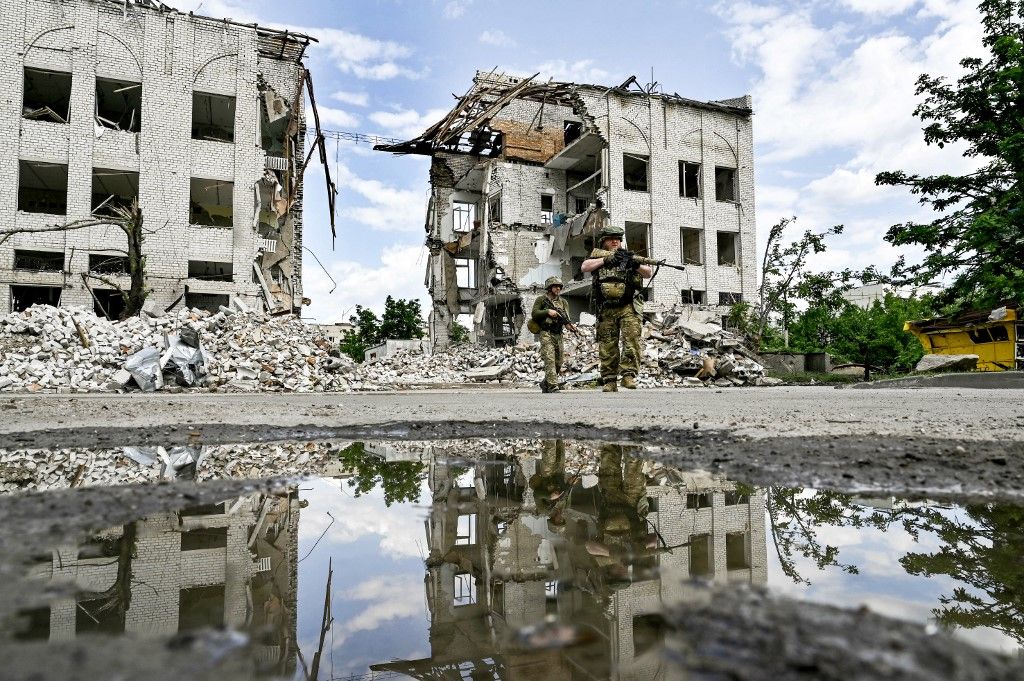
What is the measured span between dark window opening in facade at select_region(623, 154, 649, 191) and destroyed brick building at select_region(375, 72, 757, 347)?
0.18 ft

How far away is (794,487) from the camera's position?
197 cm

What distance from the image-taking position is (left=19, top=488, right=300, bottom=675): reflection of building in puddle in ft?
3.04

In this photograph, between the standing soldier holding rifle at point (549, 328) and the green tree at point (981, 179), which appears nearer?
the standing soldier holding rifle at point (549, 328)

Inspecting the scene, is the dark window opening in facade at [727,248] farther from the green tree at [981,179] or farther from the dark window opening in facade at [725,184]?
the green tree at [981,179]

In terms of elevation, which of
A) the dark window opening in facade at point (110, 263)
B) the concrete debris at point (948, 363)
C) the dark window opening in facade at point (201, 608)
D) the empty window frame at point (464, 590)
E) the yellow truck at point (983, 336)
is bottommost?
the empty window frame at point (464, 590)

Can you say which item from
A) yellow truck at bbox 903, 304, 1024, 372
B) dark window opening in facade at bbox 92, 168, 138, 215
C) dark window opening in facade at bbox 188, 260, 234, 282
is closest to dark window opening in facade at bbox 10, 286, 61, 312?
dark window opening in facade at bbox 92, 168, 138, 215

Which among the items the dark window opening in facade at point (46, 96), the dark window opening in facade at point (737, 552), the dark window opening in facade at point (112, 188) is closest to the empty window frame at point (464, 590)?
the dark window opening in facade at point (737, 552)

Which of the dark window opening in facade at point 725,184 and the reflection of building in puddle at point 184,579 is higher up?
the dark window opening in facade at point 725,184

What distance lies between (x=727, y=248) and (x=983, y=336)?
39.1ft

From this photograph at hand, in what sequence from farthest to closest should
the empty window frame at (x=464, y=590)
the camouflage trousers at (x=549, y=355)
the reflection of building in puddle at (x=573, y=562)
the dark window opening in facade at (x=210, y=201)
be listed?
the dark window opening in facade at (x=210, y=201)
the camouflage trousers at (x=549, y=355)
the empty window frame at (x=464, y=590)
the reflection of building in puddle at (x=573, y=562)

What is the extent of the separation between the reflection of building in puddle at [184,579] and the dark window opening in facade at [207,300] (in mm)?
19189

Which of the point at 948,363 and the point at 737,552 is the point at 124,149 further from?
the point at 948,363

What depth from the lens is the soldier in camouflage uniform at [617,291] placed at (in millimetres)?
6898

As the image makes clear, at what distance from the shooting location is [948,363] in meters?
14.1
